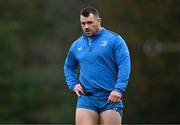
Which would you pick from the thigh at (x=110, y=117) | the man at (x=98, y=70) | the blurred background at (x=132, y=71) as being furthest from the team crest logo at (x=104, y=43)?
the blurred background at (x=132, y=71)

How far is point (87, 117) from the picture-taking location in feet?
37.7

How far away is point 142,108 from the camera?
136 feet

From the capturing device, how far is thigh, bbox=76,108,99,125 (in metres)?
11.5

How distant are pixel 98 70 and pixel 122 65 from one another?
323 millimetres

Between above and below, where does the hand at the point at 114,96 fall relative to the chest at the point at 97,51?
below

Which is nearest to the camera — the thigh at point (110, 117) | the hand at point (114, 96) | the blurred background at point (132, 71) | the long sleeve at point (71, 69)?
the hand at point (114, 96)

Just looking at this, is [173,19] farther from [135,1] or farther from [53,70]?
[53,70]

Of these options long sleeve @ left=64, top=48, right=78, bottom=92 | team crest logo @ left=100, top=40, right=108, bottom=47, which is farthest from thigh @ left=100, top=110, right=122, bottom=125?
team crest logo @ left=100, top=40, right=108, bottom=47

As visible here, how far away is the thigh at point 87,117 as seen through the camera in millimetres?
11492

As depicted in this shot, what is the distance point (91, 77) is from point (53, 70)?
36.0 m

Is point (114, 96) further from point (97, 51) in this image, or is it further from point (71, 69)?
point (71, 69)

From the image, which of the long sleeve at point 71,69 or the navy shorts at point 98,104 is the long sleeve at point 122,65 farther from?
the long sleeve at point 71,69

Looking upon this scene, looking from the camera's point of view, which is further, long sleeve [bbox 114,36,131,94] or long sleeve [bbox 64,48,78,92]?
long sleeve [bbox 64,48,78,92]

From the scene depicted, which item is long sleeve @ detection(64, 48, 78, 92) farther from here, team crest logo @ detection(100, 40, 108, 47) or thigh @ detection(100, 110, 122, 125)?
thigh @ detection(100, 110, 122, 125)
